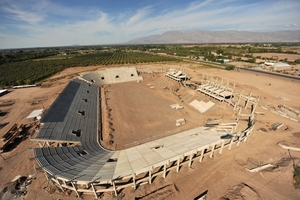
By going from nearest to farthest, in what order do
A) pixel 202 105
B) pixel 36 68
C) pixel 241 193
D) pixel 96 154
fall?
pixel 241 193 → pixel 96 154 → pixel 202 105 → pixel 36 68

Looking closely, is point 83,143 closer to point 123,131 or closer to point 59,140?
point 59,140

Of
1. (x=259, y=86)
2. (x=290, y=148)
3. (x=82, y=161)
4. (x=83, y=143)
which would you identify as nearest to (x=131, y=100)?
(x=83, y=143)

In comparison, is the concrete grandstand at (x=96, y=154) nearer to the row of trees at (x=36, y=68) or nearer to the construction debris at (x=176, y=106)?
the construction debris at (x=176, y=106)

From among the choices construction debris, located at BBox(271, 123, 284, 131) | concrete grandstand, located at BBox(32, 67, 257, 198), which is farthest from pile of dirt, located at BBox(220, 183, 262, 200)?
construction debris, located at BBox(271, 123, 284, 131)

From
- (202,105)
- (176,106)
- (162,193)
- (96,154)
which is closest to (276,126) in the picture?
(202,105)

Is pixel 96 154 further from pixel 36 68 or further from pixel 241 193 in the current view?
pixel 36 68

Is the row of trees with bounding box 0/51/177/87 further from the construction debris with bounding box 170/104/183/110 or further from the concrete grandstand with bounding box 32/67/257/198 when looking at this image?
the construction debris with bounding box 170/104/183/110

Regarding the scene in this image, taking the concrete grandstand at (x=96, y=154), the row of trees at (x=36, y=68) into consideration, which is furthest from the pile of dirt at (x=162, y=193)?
the row of trees at (x=36, y=68)
